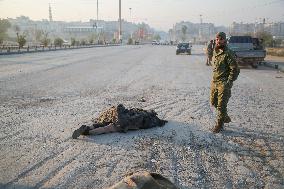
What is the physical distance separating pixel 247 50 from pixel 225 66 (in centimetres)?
1539

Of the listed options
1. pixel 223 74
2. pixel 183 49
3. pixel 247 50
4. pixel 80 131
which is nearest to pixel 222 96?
pixel 223 74

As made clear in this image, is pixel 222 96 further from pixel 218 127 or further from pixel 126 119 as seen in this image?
pixel 126 119

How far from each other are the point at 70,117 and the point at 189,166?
13.2 feet

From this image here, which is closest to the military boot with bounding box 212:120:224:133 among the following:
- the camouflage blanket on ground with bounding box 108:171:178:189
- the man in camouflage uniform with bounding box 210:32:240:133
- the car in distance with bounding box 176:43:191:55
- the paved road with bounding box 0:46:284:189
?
the man in camouflage uniform with bounding box 210:32:240:133

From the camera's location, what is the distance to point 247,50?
2156 cm

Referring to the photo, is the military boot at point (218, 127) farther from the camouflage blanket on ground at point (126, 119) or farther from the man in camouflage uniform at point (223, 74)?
the camouflage blanket on ground at point (126, 119)

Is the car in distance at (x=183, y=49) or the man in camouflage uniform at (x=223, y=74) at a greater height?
the car in distance at (x=183, y=49)

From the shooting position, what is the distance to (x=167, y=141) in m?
6.55

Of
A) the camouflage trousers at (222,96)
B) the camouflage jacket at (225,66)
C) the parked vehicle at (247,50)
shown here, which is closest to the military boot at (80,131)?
the camouflage trousers at (222,96)

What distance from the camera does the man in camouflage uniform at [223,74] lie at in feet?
22.8

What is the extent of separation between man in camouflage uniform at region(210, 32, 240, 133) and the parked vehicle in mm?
14835

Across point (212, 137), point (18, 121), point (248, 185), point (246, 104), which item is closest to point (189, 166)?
point (248, 185)

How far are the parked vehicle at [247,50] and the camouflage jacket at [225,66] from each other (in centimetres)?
1481

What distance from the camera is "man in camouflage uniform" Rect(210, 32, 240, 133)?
6.95m
